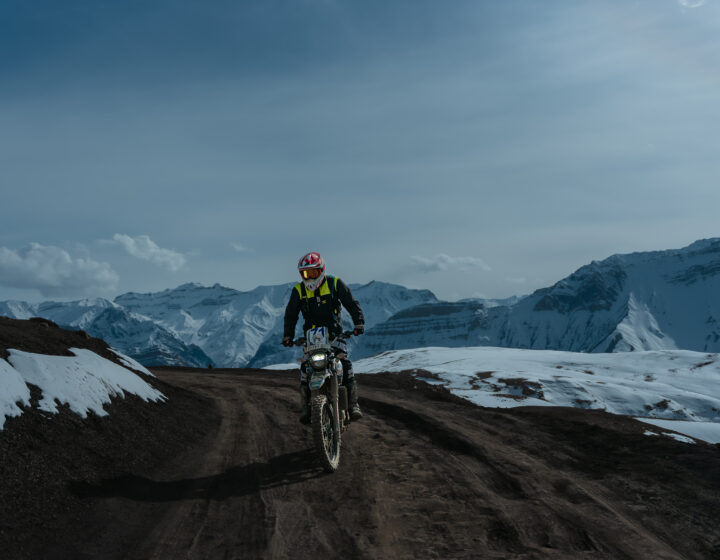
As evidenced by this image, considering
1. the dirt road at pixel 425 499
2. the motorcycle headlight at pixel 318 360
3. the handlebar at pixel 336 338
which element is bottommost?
the dirt road at pixel 425 499

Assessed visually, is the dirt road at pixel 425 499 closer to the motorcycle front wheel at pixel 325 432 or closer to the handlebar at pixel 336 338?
the motorcycle front wheel at pixel 325 432

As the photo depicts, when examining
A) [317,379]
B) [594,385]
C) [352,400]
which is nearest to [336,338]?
[317,379]

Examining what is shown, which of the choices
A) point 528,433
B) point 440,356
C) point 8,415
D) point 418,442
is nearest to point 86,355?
point 8,415

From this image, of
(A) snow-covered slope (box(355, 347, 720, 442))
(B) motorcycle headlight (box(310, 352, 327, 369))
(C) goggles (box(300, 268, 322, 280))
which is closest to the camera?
(B) motorcycle headlight (box(310, 352, 327, 369))

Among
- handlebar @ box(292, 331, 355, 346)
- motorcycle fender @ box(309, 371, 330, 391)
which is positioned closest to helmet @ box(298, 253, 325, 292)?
handlebar @ box(292, 331, 355, 346)

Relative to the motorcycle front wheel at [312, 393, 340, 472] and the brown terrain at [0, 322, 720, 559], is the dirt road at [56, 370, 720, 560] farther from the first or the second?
the motorcycle front wheel at [312, 393, 340, 472]

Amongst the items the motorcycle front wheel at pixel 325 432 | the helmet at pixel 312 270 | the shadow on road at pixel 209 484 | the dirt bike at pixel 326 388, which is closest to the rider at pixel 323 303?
the helmet at pixel 312 270

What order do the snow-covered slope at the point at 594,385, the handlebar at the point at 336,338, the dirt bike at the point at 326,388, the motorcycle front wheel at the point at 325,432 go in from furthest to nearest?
the snow-covered slope at the point at 594,385 → the handlebar at the point at 336,338 → the dirt bike at the point at 326,388 → the motorcycle front wheel at the point at 325,432

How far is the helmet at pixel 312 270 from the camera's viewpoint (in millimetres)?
10070

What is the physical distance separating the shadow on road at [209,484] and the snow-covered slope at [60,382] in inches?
70.6

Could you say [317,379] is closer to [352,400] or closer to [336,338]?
[336,338]

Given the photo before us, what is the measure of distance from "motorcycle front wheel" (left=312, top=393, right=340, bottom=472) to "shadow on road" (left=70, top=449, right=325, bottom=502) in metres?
0.31

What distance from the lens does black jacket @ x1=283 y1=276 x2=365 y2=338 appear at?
33.3 feet

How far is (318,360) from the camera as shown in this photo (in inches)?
357
